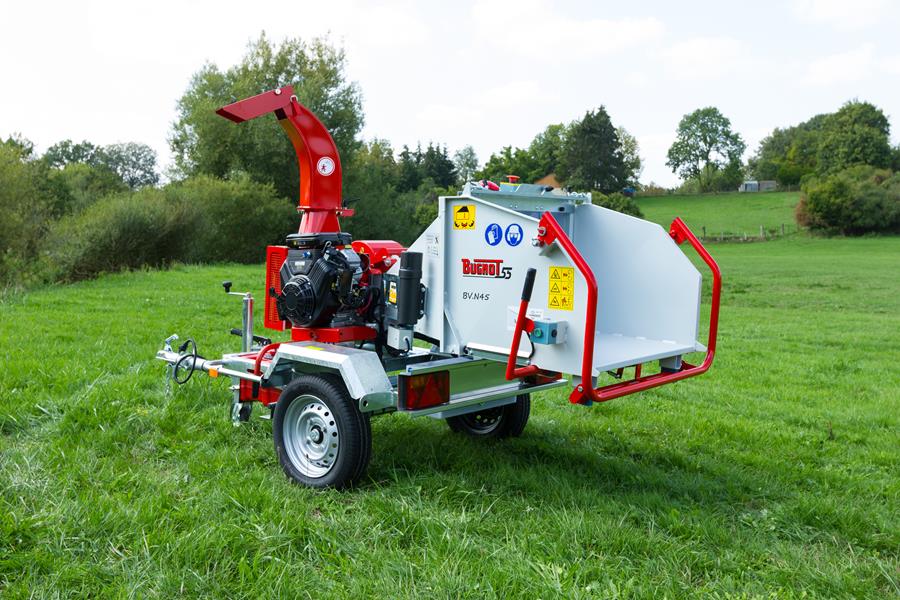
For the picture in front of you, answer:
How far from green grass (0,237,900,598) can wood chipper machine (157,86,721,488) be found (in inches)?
19.7

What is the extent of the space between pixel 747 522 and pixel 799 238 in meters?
51.3

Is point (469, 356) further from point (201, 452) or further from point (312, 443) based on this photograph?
point (201, 452)

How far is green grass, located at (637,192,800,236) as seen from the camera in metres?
54.3

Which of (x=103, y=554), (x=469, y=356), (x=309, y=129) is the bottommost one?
(x=103, y=554)

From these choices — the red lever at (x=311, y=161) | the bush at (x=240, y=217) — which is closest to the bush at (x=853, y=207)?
the bush at (x=240, y=217)

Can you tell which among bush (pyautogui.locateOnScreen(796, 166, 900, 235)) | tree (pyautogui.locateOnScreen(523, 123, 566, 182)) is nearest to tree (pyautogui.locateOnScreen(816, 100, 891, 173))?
bush (pyautogui.locateOnScreen(796, 166, 900, 235))

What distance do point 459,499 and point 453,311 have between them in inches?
43.6

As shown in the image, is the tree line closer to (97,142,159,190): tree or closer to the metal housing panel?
(97,142,159,190): tree

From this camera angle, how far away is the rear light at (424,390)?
14.0 feet

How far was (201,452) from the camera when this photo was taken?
16.7ft

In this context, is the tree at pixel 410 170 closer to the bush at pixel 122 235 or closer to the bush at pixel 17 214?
the bush at pixel 122 235

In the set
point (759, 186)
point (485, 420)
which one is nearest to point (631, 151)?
point (759, 186)

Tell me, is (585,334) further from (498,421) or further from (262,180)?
(262,180)

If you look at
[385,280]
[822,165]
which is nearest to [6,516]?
[385,280]
